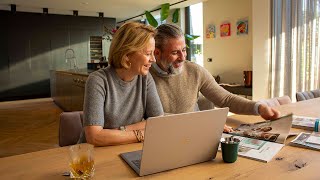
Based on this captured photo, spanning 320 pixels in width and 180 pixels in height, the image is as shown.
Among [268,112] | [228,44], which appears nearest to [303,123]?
[268,112]

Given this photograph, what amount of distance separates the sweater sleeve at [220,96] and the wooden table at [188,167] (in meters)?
0.55

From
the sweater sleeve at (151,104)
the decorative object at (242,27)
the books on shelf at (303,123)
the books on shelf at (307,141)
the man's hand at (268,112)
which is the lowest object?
the books on shelf at (307,141)

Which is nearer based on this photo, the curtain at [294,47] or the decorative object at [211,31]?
the curtain at [294,47]

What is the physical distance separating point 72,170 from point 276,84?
4229mm

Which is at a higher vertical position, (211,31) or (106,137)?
(211,31)

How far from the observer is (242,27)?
527cm

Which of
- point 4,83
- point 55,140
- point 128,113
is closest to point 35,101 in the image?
point 4,83

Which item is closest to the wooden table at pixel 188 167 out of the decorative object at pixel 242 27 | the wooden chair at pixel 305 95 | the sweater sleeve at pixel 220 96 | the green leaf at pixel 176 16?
the sweater sleeve at pixel 220 96

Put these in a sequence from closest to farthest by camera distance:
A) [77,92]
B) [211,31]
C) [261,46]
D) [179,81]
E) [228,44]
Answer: [179,81] → [77,92] → [261,46] → [228,44] → [211,31]

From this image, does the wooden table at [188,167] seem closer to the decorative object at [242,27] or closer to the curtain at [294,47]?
the curtain at [294,47]

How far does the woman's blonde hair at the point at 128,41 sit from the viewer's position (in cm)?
133

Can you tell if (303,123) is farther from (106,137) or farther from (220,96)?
(106,137)

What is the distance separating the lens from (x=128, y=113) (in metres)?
1.41

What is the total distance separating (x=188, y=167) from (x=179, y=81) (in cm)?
89
